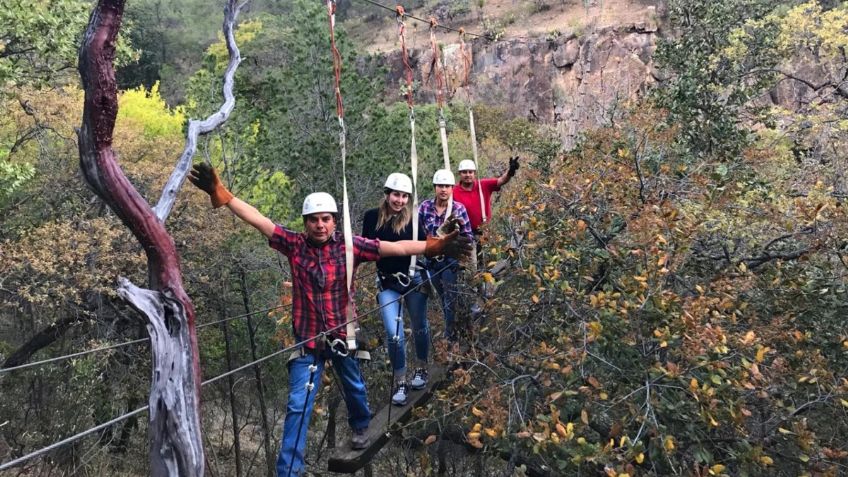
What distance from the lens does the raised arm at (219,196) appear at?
315 cm

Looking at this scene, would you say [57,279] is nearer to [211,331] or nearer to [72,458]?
[72,458]

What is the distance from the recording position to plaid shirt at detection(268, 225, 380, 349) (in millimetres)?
3383

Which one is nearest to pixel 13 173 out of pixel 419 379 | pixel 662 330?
pixel 419 379

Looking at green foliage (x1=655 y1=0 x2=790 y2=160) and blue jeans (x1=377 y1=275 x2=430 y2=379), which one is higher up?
green foliage (x1=655 y1=0 x2=790 y2=160)

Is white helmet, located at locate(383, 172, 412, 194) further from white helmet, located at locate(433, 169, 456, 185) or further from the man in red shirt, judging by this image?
the man in red shirt

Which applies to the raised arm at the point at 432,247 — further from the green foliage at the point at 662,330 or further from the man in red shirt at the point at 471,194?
the man in red shirt at the point at 471,194

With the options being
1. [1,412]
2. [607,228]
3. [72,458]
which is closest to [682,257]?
[607,228]

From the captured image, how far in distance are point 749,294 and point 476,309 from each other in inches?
77.1

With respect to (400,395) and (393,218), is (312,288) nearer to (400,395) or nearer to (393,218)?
(393,218)

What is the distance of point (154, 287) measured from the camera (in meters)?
2.28

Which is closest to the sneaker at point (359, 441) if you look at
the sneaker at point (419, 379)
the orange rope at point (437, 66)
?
the sneaker at point (419, 379)

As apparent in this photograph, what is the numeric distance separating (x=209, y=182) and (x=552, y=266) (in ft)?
7.14

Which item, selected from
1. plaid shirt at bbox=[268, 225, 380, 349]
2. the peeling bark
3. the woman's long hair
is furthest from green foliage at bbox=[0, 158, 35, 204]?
the peeling bark

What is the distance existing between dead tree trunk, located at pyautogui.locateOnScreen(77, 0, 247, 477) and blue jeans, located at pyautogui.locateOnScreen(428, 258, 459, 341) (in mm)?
2604
